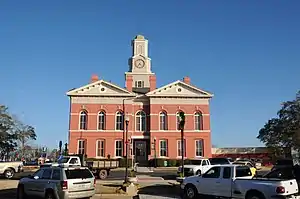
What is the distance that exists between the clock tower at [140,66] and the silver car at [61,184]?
4089 centimetres

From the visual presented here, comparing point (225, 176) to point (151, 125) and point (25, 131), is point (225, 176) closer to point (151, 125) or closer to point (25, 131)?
point (151, 125)

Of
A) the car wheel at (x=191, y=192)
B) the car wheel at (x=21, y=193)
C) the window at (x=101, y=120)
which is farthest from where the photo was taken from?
the window at (x=101, y=120)

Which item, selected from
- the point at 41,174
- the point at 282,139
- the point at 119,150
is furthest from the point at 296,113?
the point at 41,174

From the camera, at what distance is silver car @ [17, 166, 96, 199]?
14.3 m

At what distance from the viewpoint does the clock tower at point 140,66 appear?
5822cm

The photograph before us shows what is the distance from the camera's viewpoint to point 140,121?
5088 centimetres

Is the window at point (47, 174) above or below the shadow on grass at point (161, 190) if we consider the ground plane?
above

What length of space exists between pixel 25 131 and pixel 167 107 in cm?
3024

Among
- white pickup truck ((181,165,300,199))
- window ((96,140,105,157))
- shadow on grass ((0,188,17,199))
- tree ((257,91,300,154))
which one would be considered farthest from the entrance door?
white pickup truck ((181,165,300,199))

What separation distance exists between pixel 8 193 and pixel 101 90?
101 ft

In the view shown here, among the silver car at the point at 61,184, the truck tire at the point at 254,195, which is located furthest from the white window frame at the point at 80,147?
the truck tire at the point at 254,195

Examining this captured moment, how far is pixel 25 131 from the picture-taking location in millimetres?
65000

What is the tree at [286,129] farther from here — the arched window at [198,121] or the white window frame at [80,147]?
the white window frame at [80,147]

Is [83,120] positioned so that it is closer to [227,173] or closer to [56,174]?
[56,174]
